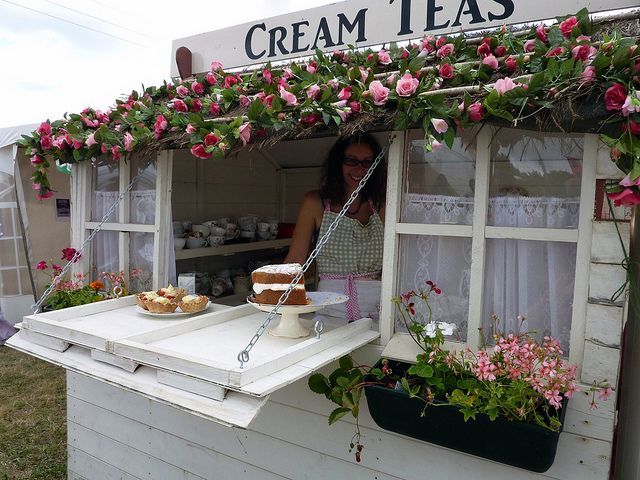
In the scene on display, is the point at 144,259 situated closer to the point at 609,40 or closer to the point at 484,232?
the point at 484,232

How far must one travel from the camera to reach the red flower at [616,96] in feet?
4.31

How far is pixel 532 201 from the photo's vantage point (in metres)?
1.73

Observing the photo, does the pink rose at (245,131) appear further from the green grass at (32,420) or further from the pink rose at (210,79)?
the green grass at (32,420)

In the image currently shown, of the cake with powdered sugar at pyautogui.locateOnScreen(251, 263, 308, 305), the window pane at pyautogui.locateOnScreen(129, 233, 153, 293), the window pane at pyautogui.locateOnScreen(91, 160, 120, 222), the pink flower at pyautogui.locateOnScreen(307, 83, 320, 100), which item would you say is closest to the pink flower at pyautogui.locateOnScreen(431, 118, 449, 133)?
the pink flower at pyautogui.locateOnScreen(307, 83, 320, 100)

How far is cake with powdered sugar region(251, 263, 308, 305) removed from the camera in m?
1.82

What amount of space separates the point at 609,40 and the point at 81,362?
6.98ft

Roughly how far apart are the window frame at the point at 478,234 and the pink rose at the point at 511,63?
0.69ft

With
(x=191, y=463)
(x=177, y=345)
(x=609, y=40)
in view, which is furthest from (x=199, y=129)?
(x=191, y=463)

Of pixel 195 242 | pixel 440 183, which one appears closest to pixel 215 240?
pixel 195 242

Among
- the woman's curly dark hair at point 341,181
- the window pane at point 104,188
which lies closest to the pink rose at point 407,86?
the woman's curly dark hair at point 341,181

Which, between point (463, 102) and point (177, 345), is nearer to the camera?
point (463, 102)

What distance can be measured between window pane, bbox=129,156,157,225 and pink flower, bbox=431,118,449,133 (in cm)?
173

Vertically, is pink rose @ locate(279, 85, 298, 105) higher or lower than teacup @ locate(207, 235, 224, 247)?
higher

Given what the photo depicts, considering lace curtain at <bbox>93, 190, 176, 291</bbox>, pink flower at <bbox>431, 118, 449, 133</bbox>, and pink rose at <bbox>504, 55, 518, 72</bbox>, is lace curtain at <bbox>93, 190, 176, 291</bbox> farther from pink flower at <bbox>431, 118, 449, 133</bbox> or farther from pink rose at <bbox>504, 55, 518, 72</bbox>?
pink rose at <bbox>504, 55, 518, 72</bbox>
